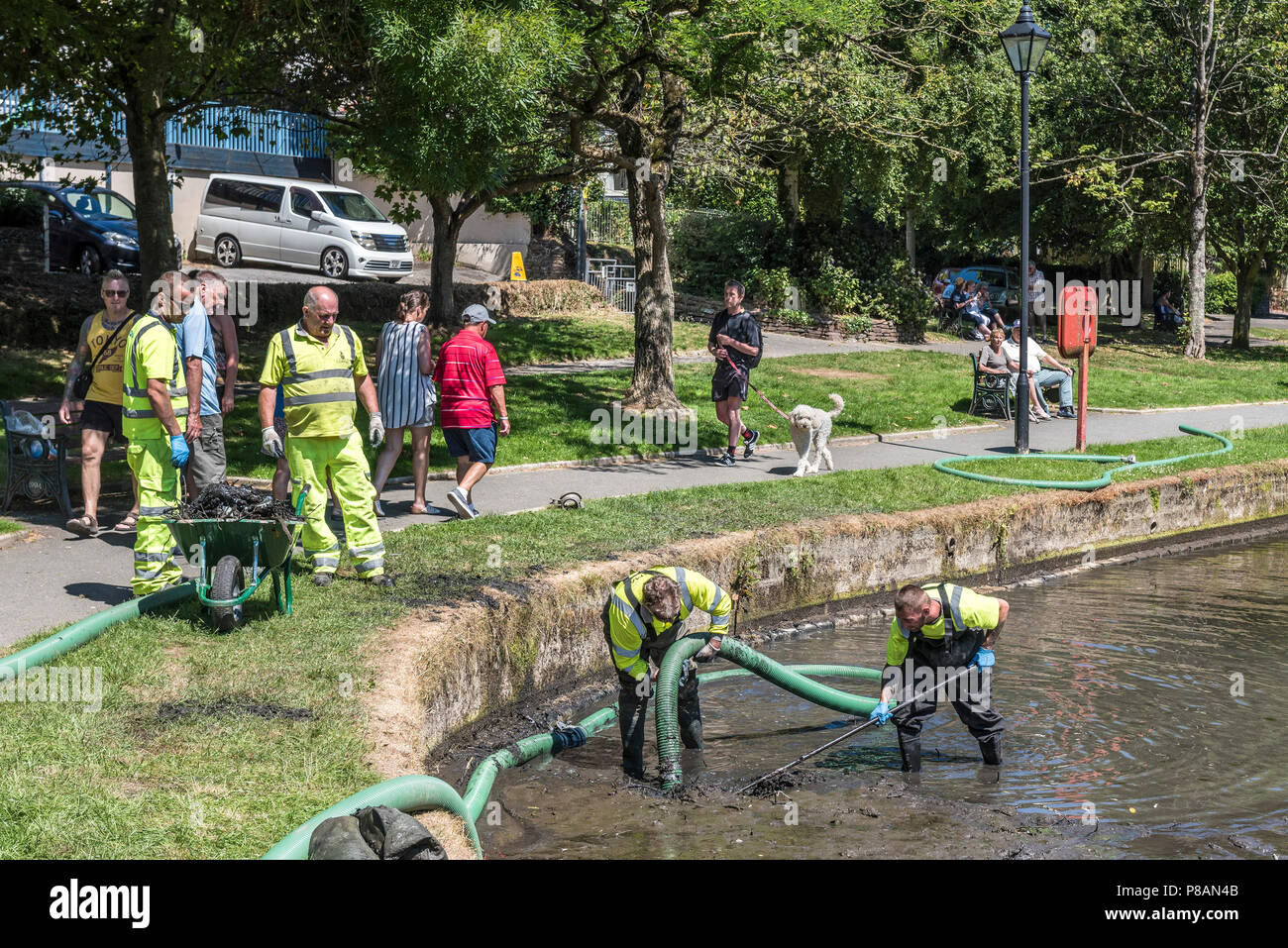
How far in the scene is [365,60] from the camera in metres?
14.2

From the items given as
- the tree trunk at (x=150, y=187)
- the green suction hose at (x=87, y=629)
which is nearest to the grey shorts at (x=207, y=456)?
the green suction hose at (x=87, y=629)

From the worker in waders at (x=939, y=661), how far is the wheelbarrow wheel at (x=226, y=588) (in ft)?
12.8

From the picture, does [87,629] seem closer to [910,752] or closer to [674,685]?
[674,685]

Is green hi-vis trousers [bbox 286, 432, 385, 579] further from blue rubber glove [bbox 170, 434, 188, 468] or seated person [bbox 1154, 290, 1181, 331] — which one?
seated person [bbox 1154, 290, 1181, 331]

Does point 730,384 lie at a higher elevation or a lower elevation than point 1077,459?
higher

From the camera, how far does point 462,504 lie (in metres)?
11.6

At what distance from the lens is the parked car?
22.4 m

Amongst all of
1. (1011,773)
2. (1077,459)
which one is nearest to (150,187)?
(1077,459)

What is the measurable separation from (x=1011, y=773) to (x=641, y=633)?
2474 mm

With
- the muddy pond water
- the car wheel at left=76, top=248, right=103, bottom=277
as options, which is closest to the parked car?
the car wheel at left=76, top=248, right=103, bottom=277

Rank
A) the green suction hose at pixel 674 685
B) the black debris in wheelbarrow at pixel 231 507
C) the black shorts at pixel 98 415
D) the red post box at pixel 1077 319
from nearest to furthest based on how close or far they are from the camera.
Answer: the green suction hose at pixel 674 685 < the black debris in wheelbarrow at pixel 231 507 < the black shorts at pixel 98 415 < the red post box at pixel 1077 319

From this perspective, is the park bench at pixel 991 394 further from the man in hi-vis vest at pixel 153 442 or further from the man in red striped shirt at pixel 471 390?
the man in hi-vis vest at pixel 153 442

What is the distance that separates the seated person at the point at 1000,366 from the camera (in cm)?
1931
